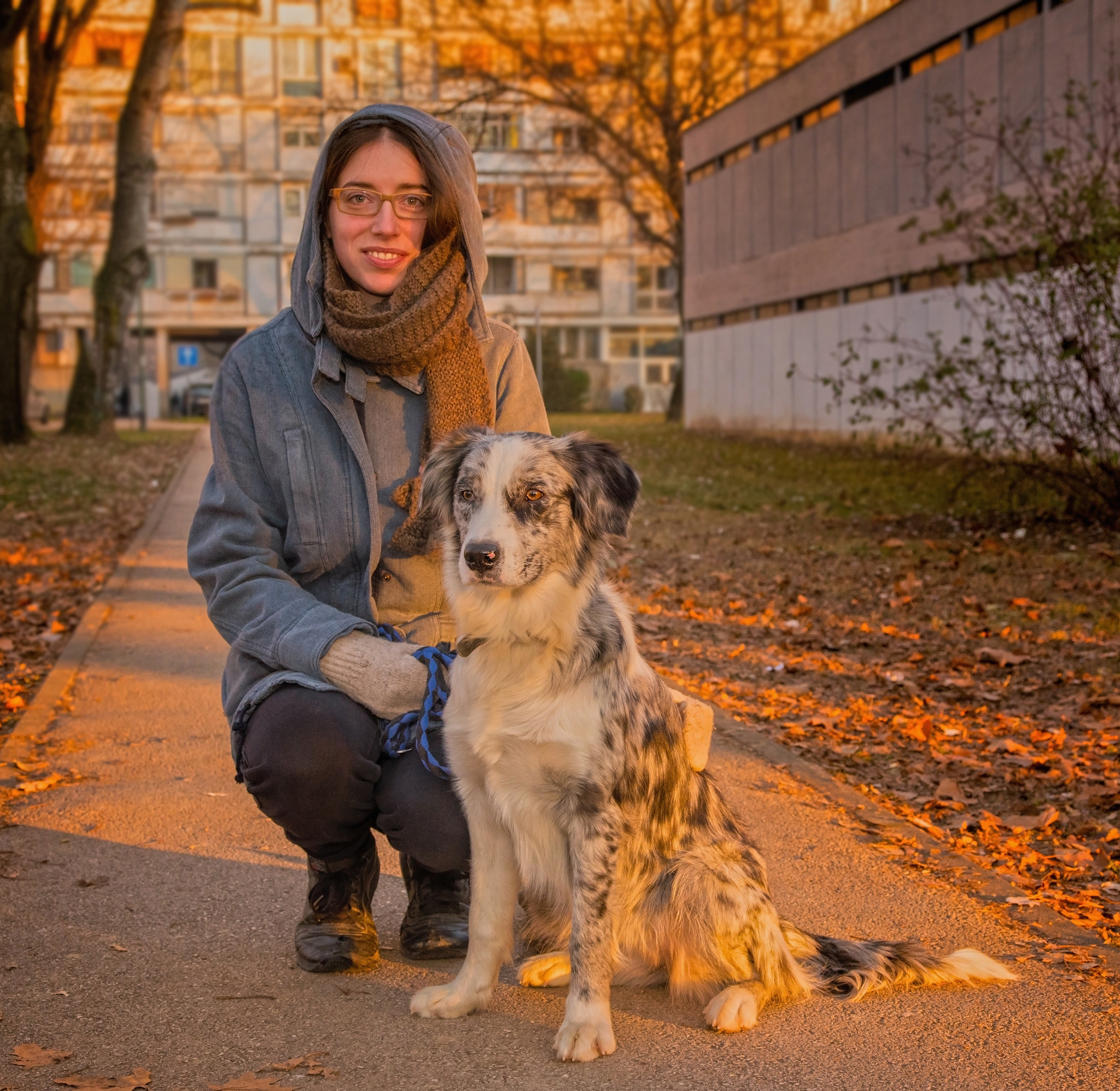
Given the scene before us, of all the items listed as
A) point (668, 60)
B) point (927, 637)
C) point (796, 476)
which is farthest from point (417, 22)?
point (927, 637)

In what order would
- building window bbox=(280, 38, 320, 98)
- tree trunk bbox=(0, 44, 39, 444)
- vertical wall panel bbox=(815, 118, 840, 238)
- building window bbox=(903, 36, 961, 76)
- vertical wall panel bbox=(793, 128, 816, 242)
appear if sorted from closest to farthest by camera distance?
building window bbox=(903, 36, 961, 76) → tree trunk bbox=(0, 44, 39, 444) → vertical wall panel bbox=(815, 118, 840, 238) → vertical wall panel bbox=(793, 128, 816, 242) → building window bbox=(280, 38, 320, 98)

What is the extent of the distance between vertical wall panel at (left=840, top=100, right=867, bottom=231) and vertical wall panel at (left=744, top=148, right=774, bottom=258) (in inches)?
158

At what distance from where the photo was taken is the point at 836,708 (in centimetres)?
801

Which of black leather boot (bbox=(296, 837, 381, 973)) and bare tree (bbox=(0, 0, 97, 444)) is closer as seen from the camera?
black leather boot (bbox=(296, 837, 381, 973))

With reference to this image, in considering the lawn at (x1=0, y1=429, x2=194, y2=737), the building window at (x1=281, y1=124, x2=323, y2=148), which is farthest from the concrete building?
the building window at (x1=281, y1=124, x2=323, y2=148)

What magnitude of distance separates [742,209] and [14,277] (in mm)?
17282

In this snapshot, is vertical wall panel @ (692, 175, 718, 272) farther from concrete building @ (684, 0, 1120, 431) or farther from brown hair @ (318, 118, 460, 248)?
brown hair @ (318, 118, 460, 248)

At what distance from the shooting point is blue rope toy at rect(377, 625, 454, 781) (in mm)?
4168

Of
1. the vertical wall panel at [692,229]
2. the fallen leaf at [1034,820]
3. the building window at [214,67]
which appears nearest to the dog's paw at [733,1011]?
the fallen leaf at [1034,820]

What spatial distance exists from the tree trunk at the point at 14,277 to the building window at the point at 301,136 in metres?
45.2

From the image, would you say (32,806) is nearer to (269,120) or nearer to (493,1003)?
(493,1003)

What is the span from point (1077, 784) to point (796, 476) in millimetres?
15908

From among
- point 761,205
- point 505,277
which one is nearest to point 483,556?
point 761,205

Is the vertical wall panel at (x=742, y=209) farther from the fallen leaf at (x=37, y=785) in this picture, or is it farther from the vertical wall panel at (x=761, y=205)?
the fallen leaf at (x=37, y=785)
